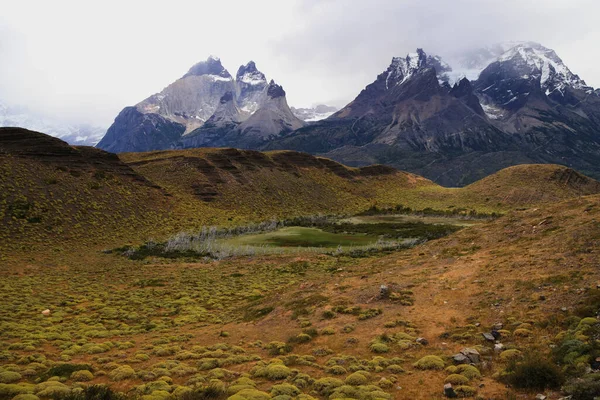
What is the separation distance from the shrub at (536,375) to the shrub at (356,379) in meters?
6.19

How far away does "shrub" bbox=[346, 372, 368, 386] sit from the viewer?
17.5m

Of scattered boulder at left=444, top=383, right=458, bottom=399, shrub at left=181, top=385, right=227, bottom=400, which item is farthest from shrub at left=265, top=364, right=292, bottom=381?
scattered boulder at left=444, top=383, right=458, bottom=399

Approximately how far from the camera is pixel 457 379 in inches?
656

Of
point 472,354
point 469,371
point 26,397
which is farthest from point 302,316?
point 26,397

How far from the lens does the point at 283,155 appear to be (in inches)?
6875

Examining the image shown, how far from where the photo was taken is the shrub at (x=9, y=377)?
18609mm

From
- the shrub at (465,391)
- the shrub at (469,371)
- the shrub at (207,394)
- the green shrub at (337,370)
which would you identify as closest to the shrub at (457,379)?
the shrub at (469,371)

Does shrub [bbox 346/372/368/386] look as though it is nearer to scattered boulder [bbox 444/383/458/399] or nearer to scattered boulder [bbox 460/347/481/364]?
scattered boulder [bbox 444/383/458/399]

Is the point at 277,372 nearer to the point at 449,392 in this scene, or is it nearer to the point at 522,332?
the point at 449,392

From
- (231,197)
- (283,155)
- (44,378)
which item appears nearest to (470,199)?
(283,155)

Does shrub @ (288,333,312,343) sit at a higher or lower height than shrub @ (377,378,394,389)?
lower

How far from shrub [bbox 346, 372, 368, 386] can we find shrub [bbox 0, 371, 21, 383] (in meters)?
17.0

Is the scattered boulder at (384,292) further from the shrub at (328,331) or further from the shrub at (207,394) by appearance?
the shrub at (207,394)

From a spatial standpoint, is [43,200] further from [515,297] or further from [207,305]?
[515,297]
